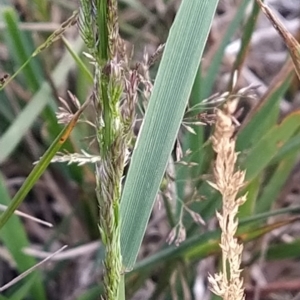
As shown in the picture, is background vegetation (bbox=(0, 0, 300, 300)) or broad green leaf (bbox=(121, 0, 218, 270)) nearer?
broad green leaf (bbox=(121, 0, 218, 270))

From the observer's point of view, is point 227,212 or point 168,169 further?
point 168,169

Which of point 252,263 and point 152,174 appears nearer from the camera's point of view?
point 152,174

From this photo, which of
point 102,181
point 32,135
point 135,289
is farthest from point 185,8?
point 32,135

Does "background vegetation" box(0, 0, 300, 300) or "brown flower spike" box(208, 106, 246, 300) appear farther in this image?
"background vegetation" box(0, 0, 300, 300)

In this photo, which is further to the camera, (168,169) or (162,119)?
(168,169)

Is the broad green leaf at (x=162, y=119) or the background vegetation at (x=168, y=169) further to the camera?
the background vegetation at (x=168, y=169)

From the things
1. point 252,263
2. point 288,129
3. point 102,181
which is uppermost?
point 102,181

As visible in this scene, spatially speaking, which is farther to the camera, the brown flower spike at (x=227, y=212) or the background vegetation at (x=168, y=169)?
the background vegetation at (x=168, y=169)

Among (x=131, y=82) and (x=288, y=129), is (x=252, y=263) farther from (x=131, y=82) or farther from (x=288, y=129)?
(x=131, y=82)
